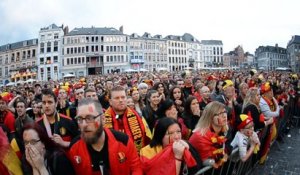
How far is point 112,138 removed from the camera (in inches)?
118

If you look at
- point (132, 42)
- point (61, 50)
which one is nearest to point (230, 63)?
point (132, 42)

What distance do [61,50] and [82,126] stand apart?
81358 mm

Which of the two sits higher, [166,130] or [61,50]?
[61,50]

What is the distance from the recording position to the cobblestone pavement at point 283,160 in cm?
682

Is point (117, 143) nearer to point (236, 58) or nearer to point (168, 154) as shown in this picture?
point (168, 154)

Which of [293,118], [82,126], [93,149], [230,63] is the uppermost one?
[230,63]


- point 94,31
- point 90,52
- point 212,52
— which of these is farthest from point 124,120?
point 212,52

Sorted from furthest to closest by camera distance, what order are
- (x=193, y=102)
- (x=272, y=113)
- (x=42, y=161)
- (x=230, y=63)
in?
1. (x=230, y=63)
2. (x=272, y=113)
3. (x=193, y=102)
4. (x=42, y=161)

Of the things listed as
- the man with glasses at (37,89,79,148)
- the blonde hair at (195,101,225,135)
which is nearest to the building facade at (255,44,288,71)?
the blonde hair at (195,101,225,135)

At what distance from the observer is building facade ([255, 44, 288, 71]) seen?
120938mm

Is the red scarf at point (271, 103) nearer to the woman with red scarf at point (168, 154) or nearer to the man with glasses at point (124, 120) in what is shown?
the man with glasses at point (124, 120)

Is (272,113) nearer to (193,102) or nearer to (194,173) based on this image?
(193,102)

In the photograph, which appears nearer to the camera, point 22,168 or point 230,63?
A: point 22,168

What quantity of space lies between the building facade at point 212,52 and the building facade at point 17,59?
61.8 metres
